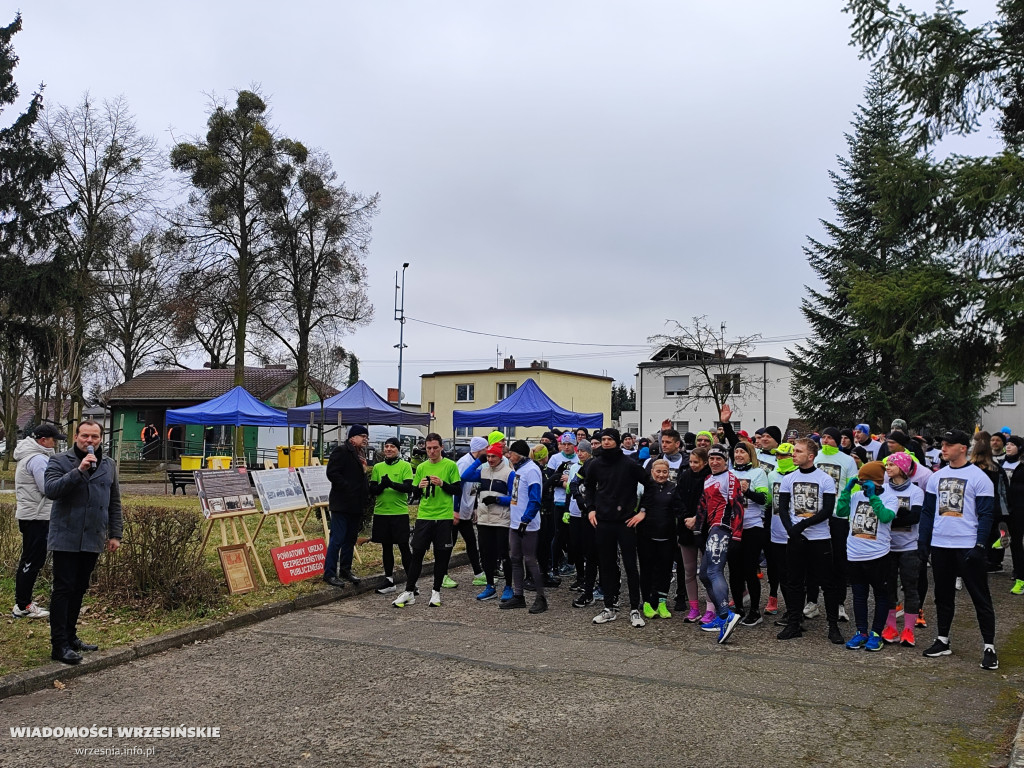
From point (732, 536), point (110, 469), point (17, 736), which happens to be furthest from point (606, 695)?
point (110, 469)

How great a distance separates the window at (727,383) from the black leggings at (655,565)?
33763 millimetres

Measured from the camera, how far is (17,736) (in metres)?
5.25

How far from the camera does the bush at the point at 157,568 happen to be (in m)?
8.61

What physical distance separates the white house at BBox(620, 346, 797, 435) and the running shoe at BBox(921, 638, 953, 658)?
38117mm

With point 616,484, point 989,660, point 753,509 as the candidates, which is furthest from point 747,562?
point 989,660

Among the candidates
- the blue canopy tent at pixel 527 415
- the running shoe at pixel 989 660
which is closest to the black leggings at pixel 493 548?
Answer: the running shoe at pixel 989 660

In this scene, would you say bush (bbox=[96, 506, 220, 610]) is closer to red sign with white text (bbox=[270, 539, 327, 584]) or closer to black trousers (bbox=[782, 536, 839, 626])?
red sign with white text (bbox=[270, 539, 327, 584])

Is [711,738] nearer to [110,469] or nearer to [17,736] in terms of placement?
[17,736]

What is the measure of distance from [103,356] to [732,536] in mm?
42538

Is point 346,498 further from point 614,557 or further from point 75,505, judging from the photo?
point 75,505

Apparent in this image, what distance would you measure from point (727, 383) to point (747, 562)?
34902 mm

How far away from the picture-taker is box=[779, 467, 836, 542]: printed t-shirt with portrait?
7566 mm

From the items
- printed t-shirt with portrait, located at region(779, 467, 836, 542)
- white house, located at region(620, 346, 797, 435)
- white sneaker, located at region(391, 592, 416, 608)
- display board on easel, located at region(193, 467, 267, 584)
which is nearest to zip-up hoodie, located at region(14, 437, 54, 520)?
display board on easel, located at region(193, 467, 267, 584)

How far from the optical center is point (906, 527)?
24.2 ft
